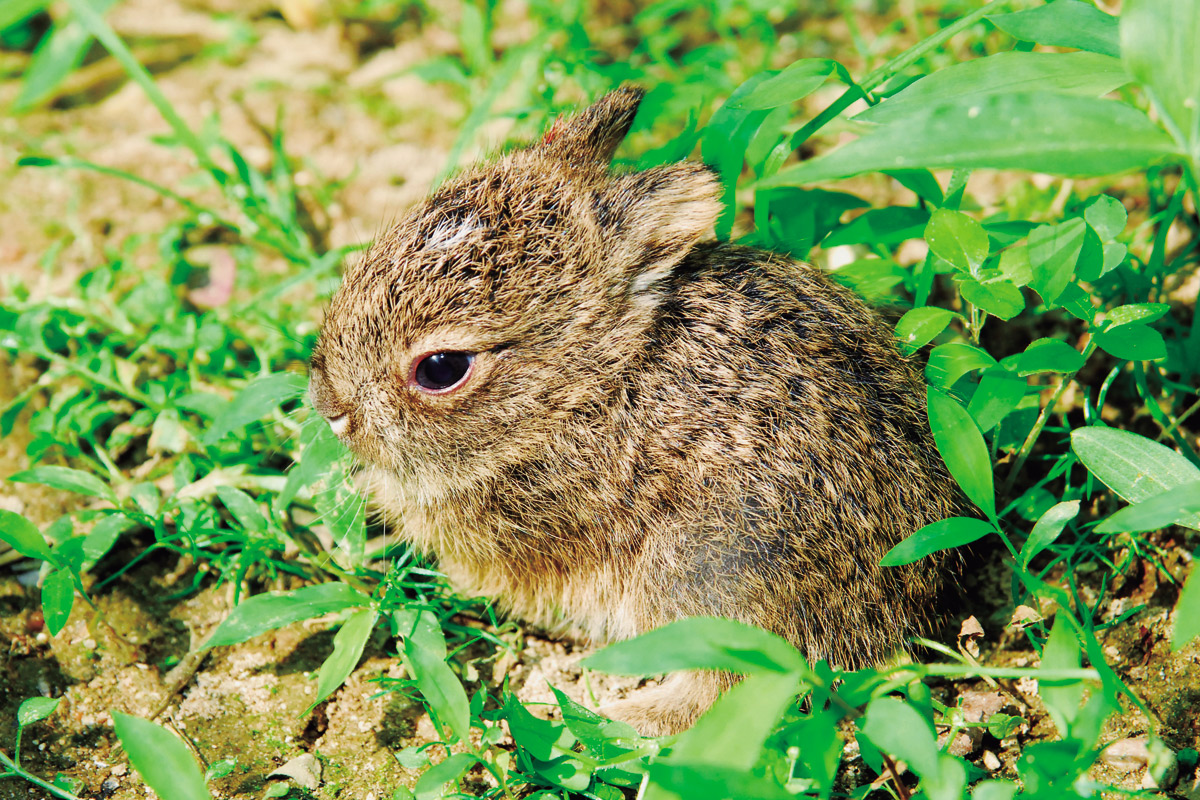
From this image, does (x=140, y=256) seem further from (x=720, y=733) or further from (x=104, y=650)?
(x=720, y=733)

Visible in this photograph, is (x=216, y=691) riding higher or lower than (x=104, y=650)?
lower

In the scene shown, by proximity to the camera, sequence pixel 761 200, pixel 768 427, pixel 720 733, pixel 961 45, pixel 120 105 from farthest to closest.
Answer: pixel 120 105 < pixel 961 45 < pixel 761 200 < pixel 768 427 < pixel 720 733

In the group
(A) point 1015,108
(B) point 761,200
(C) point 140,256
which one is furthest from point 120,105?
(A) point 1015,108

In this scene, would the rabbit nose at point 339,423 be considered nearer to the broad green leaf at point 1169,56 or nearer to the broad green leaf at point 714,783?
the broad green leaf at point 714,783

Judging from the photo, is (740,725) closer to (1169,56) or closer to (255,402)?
(1169,56)

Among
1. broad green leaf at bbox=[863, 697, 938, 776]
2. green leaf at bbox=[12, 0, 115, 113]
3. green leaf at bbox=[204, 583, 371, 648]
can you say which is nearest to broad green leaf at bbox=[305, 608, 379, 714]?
green leaf at bbox=[204, 583, 371, 648]

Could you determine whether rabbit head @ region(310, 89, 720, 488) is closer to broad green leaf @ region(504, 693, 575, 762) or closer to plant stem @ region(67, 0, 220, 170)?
broad green leaf @ region(504, 693, 575, 762)

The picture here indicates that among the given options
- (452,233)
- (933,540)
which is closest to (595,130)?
(452,233)
